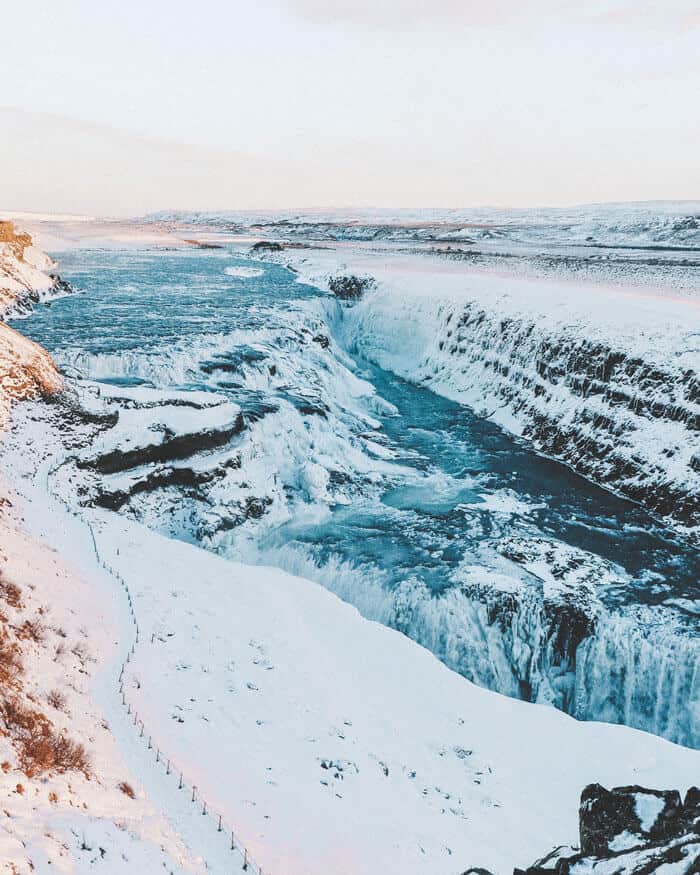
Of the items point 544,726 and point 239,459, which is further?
point 239,459

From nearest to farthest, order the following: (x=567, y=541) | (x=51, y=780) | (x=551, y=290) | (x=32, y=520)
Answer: (x=51, y=780)
(x=32, y=520)
(x=567, y=541)
(x=551, y=290)

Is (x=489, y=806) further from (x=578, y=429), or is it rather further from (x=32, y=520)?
(x=578, y=429)

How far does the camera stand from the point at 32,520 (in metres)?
18.0

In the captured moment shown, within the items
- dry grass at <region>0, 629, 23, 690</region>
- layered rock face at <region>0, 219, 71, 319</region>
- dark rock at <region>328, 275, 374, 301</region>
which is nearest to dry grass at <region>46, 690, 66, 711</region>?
dry grass at <region>0, 629, 23, 690</region>

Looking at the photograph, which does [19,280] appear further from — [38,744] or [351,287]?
[38,744]

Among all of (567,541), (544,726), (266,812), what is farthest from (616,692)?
(266,812)

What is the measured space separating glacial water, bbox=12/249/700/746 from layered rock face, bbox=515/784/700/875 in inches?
350

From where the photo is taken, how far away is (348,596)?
20.9m

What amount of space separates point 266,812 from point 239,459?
17586 mm

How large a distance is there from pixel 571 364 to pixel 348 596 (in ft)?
72.5

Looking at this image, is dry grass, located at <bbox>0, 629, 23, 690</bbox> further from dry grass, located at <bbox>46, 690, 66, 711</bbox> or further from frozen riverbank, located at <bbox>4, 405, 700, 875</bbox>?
frozen riverbank, located at <bbox>4, 405, 700, 875</bbox>

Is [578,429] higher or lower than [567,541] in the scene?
higher

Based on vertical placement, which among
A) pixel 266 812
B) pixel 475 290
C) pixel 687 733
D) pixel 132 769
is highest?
pixel 475 290

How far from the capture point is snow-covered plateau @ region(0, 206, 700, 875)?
32.3 ft
